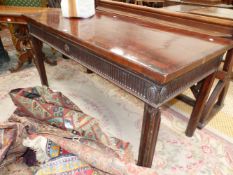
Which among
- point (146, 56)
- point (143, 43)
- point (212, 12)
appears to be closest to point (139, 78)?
point (146, 56)

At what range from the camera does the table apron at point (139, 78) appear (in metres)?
0.73

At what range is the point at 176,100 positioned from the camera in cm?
→ 181

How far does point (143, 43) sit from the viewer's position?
903 millimetres

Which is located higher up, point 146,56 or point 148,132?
point 146,56

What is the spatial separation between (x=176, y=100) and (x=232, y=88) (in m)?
0.70

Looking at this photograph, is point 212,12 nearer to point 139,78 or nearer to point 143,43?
point 143,43

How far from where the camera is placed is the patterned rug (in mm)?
1210

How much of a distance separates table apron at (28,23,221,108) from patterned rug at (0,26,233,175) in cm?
61

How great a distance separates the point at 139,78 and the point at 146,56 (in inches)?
3.8

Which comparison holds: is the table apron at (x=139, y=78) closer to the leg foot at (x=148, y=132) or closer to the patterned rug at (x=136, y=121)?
the leg foot at (x=148, y=132)

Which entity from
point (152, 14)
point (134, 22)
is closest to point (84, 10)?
point (134, 22)

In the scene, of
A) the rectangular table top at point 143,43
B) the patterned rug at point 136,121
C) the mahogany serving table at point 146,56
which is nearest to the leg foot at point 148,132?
the mahogany serving table at point 146,56

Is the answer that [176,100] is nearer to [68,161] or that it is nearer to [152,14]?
[152,14]

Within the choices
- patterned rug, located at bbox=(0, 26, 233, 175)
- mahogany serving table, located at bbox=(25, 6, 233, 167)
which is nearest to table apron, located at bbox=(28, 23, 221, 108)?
mahogany serving table, located at bbox=(25, 6, 233, 167)
